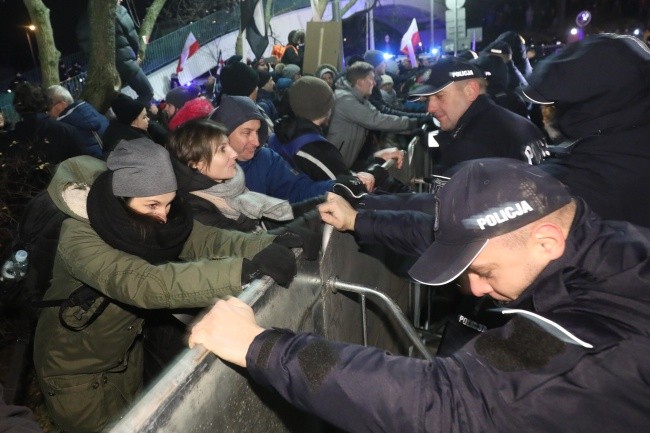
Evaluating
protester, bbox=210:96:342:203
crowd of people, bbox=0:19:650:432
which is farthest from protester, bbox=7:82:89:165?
protester, bbox=210:96:342:203

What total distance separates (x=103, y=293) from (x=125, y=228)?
32 cm

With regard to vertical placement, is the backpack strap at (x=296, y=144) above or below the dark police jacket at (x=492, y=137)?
below

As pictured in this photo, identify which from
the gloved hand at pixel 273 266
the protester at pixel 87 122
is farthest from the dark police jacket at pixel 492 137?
the protester at pixel 87 122

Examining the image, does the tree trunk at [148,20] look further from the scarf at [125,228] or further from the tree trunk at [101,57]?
the scarf at [125,228]

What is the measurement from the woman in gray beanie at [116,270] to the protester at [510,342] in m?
0.48

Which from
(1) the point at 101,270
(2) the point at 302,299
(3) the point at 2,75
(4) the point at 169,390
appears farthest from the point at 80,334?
(3) the point at 2,75

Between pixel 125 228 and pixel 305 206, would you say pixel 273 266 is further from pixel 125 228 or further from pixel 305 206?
pixel 305 206

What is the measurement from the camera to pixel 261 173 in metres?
3.78

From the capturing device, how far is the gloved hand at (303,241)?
2.38 meters

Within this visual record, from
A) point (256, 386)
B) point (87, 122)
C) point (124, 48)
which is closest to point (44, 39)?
point (124, 48)

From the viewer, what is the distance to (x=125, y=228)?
227cm

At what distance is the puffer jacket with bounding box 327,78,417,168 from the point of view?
573cm

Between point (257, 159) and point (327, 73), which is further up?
point (257, 159)

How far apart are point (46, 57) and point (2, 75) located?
22.8 meters
